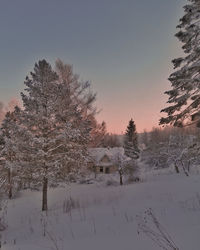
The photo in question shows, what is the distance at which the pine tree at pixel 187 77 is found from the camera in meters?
8.40

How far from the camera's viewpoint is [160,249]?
312 centimetres

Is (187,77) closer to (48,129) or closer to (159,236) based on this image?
(159,236)

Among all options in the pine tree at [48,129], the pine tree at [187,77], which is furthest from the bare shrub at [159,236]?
the pine tree at [48,129]

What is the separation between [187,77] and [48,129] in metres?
8.65

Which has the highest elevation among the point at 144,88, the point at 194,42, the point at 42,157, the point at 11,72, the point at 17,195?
the point at 11,72

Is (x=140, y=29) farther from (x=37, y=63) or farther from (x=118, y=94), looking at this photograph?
(x=37, y=63)

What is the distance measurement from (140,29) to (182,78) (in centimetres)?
675

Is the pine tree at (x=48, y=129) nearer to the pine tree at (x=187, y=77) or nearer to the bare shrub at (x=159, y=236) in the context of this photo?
the pine tree at (x=187, y=77)

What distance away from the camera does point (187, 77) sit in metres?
8.57

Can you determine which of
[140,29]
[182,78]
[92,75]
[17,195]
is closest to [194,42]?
[182,78]

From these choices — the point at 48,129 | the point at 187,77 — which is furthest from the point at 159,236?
the point at 48,129

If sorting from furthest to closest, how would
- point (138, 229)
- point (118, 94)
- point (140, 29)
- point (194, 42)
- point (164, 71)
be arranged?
point (118, 94)
point (164, 71)
point (140, 29)
point (194, 42)
point (138, 229)

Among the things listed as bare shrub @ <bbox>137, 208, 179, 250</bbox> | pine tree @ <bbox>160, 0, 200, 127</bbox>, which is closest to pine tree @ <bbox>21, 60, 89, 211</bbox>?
pine tree @ <bbox>160, 0, 200, 127</bbox>

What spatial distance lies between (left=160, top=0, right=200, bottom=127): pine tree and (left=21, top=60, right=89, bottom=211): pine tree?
5657 mm
